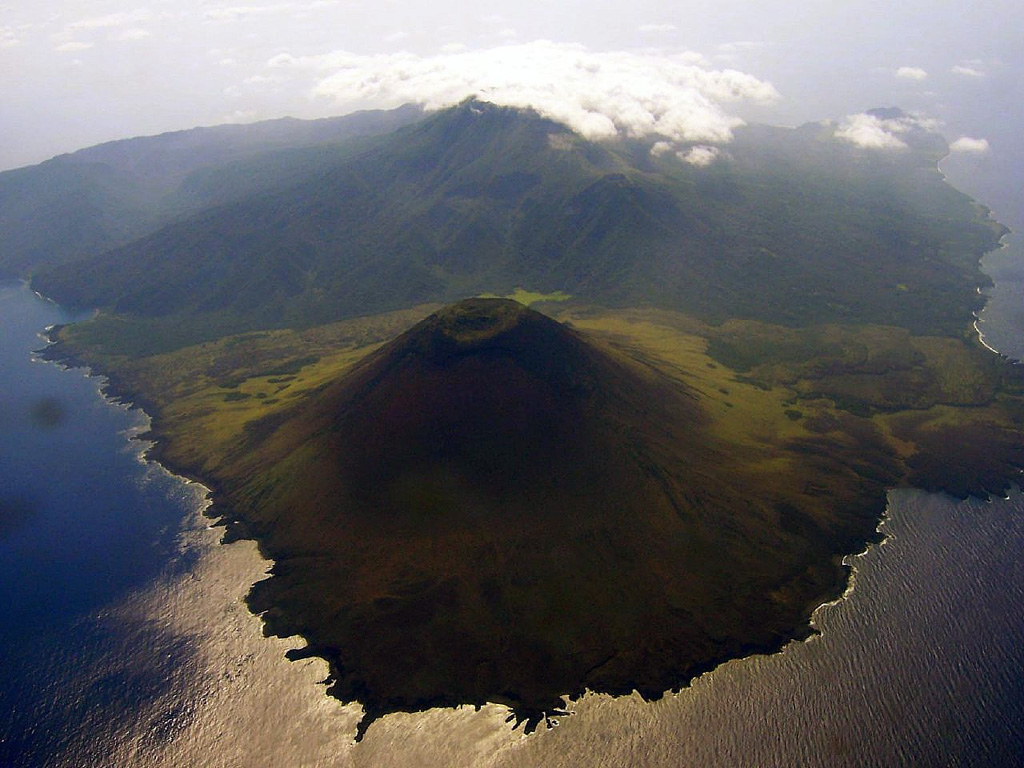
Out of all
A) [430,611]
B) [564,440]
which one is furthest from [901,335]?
[430,611]

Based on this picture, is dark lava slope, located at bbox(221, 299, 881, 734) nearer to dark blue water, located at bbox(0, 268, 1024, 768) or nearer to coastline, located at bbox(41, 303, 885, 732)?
coastline, located at bbox(41, 303, 885, 732)

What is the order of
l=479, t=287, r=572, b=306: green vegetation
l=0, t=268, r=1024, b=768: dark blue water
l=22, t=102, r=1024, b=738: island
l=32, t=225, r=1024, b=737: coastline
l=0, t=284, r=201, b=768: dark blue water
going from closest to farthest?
1. l=0, t=268, r=1024, b=768: dark blue water
2. l=32, t=225, r=1024, b=737: coastline
3. l=0, t=284, r=201, b=768: dark blue water
4. l=22, t=102, r=1024, b=738: island
5. l=479, t=287, r=572, b=306: green vegetation

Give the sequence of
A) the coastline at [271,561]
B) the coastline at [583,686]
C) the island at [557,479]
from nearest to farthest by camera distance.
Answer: the coastline at [583,686], the coastline at [271,561], the island at [557,479]

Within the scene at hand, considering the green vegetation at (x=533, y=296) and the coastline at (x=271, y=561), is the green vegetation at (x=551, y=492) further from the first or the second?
the green vegetation at (x=533, y=296)

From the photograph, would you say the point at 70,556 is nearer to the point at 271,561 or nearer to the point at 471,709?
the point at 271,561

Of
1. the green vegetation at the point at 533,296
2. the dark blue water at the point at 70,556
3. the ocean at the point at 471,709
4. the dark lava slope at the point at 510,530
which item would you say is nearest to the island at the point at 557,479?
the dark lava slope at the point at 510,530

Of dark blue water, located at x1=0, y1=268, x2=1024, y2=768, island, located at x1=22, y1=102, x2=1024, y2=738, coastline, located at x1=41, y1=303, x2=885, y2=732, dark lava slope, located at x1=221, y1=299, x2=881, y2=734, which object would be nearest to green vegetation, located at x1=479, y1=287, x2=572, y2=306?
island, located at x1=22, y1=102, x2=1024, y2=738

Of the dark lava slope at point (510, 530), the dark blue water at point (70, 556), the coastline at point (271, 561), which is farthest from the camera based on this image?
the dark blue water at point (70, 556)
